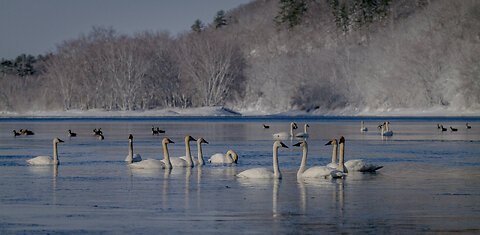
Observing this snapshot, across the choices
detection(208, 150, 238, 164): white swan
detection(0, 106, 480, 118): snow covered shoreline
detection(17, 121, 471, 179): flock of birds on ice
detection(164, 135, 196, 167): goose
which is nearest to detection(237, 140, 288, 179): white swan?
detection(17, 121, 471, 179): flock of birds on ice

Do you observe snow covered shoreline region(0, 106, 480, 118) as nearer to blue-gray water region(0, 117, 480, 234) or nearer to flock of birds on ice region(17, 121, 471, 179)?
blue-gray water region(0, 117, 480, 234)

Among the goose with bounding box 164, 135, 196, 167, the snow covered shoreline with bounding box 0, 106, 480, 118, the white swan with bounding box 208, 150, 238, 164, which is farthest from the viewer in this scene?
the snow covered shoreline with bounding box 0, 106, 480, 118

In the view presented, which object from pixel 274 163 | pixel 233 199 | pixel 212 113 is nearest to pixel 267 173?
pixel 274 163

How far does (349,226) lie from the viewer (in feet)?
37.4

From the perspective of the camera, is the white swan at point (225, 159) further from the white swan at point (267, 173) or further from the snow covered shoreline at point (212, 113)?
the snow covered shoreline at point (212, 113)

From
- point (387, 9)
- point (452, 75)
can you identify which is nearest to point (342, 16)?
point (387, 9)

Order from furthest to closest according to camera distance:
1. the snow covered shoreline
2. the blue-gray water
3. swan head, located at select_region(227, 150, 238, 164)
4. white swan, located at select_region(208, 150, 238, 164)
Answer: the snow covered shoreline, swan head, located at select_region(227, 150, 238, 164), white swan, located at select_region(208, 150, 238, 164), the blue-gray water

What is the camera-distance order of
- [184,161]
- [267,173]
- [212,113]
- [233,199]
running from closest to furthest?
[233,199] → [267,173] → [184,161] → [212,113]

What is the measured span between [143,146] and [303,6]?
12655 cm

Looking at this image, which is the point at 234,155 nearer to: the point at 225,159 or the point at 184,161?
the point at 225,159

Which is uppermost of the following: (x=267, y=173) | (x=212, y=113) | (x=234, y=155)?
(x=212, y=113)

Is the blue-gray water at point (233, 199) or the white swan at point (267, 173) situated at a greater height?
the white swan at point (267, 173)

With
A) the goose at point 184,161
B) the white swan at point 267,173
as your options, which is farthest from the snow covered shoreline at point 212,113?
the white swan at point 267,173

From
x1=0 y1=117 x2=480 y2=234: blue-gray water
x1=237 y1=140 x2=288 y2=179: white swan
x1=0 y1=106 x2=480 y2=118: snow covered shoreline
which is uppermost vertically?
x1=0 y1=106 x2=480 y2=118: snow covered shoreline
